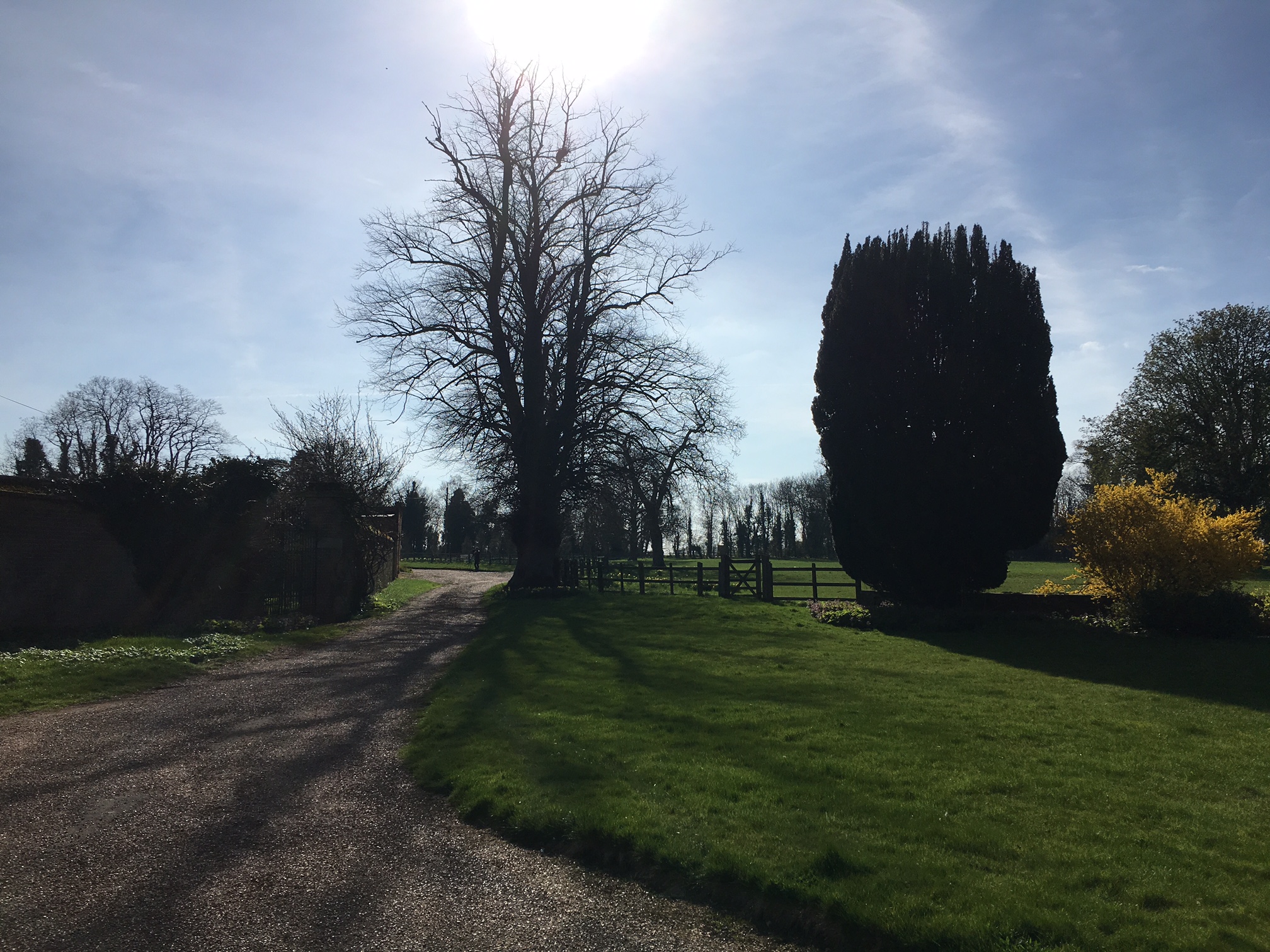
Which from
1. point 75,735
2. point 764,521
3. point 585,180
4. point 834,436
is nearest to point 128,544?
point 75,735

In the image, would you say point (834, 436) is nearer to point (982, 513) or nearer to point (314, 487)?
point (982, 513)

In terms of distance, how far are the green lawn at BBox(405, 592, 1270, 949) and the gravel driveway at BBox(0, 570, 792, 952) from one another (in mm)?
468

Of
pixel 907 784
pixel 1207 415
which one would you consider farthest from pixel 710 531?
pixel 907 784

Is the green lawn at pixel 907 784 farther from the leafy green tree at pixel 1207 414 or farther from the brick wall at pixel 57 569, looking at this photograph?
the leafy green tree at pixel 1207 414

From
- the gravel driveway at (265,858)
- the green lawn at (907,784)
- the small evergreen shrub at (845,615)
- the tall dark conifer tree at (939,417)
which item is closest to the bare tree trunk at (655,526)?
the small evergreen shrub at (845,615)

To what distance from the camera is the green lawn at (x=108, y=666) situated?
9727 mm

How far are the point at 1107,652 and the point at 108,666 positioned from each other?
16598 mm

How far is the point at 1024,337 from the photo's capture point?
18.3 meters

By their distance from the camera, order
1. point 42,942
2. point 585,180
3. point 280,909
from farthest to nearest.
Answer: point 585,180
point 280,909
point 42,942

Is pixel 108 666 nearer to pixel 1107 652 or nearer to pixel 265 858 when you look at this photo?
pixel 265 858

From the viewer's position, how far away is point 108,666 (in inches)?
447

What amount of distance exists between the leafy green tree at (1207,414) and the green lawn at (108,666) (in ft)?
112

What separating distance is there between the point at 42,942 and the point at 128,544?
1539 cm

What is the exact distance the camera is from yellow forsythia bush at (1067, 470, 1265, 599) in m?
14.5
